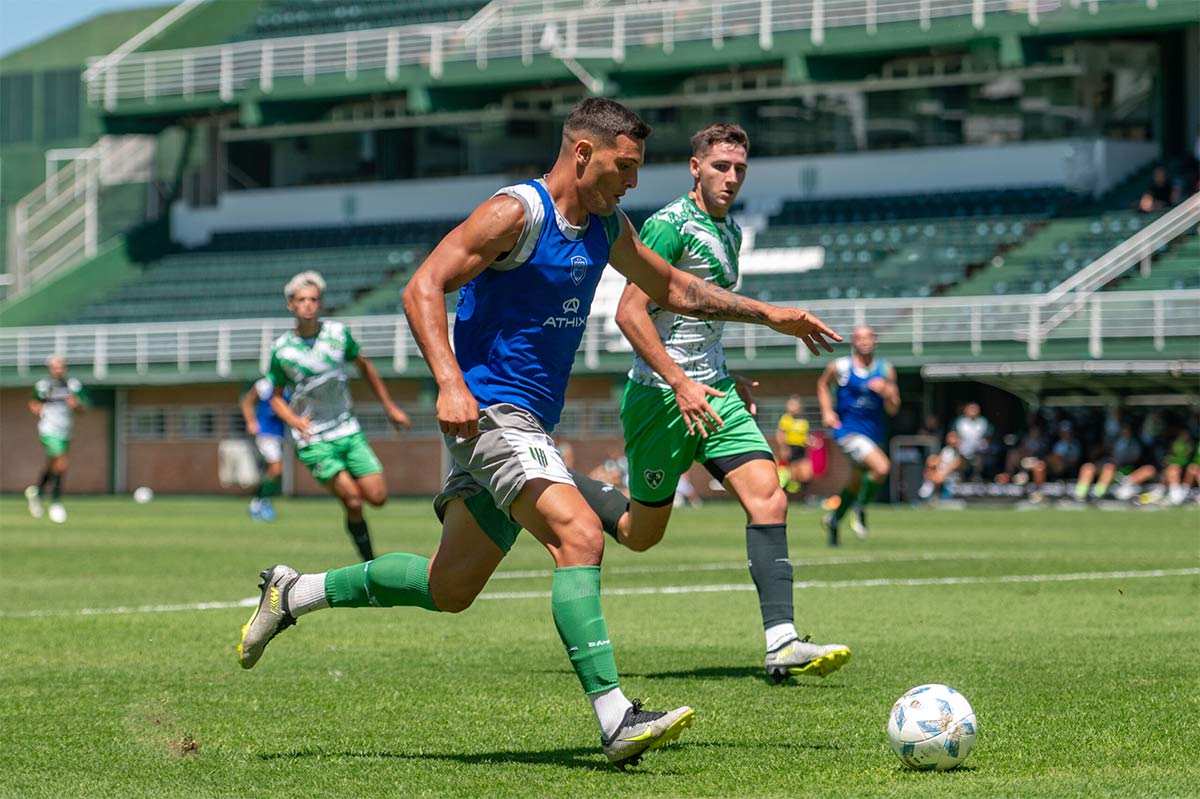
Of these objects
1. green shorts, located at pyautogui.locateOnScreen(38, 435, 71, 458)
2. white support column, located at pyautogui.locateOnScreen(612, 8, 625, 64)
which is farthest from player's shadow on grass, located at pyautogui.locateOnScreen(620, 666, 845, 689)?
white support column, located at pyautogui.locateOnScreen(612, 8, 625, 64)

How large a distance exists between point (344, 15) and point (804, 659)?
45750 mm

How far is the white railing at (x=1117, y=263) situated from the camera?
34.4 metres

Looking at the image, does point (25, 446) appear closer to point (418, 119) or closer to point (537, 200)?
point (418, 119)

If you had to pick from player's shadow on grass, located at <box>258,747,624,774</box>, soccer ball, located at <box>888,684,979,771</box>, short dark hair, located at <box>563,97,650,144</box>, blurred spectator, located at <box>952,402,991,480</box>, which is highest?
short dark hair, located at <box>563,97,650,144</box>

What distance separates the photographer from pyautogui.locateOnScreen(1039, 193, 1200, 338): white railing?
34438 mm

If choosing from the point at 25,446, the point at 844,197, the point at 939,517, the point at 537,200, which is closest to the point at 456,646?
the point at 537,200

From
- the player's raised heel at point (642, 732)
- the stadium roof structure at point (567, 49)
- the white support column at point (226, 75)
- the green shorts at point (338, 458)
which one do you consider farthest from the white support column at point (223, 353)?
the player's raised heel at point (642, 732)

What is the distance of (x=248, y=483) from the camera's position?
4609 cm

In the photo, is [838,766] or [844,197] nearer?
[838,766]

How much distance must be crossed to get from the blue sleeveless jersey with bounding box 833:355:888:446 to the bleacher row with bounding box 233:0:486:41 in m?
29.9

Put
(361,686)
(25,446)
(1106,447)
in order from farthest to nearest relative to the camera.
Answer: (25,446)
(1106,447)
(361,686)

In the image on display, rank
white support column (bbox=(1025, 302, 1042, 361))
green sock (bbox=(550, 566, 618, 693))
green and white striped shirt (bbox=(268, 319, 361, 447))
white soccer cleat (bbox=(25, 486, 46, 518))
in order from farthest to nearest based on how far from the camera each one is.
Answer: white support column (bbox=(1025, 302, 1042, 361)) < white soccer cleat (bbox=(25, 486, 46, 518)) < green and white striped shirt (bbox=(268, 319, 361, 447)) < green sock (bbox=(550, 566, 618, 693))

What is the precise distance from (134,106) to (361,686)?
4453cm

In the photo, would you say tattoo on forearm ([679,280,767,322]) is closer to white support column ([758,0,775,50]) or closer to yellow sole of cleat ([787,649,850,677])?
yellow sole of cleat ([787,649,850,677])
